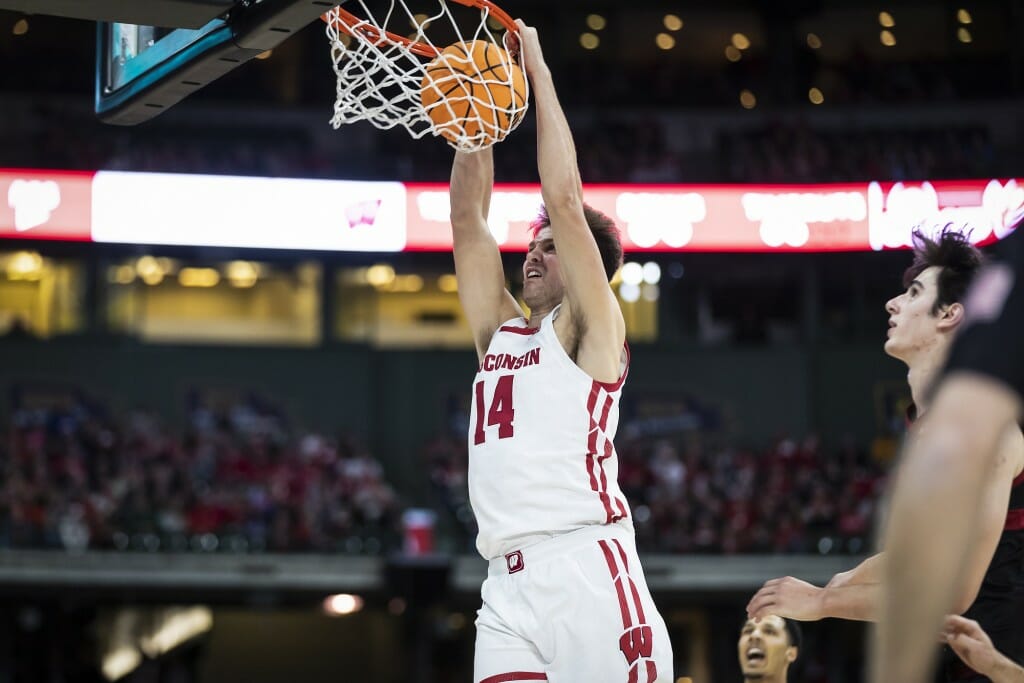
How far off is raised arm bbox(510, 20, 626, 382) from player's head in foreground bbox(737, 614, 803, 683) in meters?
1.67

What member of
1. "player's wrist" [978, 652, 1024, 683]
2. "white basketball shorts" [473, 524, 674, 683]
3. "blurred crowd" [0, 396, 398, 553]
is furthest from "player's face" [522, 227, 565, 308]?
"blurred crowd" [0, 396, 398, 553]

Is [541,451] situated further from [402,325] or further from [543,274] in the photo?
[402,325]

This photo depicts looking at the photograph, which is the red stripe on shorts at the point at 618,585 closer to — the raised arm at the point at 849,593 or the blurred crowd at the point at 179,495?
the raised arm at the point at 849,593

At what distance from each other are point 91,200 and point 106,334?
3.41 m

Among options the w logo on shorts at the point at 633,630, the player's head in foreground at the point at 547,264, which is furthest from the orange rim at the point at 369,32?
the w logo on shorts at the point at 633,630

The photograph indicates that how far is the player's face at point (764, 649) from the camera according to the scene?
4871 millimetres

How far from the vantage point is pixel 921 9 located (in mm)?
21672

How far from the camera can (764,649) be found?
15.9 ft

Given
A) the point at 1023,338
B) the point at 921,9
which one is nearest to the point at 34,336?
the point at 921,9

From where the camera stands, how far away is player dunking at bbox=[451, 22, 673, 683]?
3449mm

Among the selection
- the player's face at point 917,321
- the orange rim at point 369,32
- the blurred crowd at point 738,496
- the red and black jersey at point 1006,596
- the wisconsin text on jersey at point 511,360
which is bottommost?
the blurred crowd at point 738,496

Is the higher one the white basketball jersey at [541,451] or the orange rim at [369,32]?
the orange rim at [369,32]

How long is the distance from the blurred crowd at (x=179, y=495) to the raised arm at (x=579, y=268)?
40.0ft

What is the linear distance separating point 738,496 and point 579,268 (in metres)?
13.9
